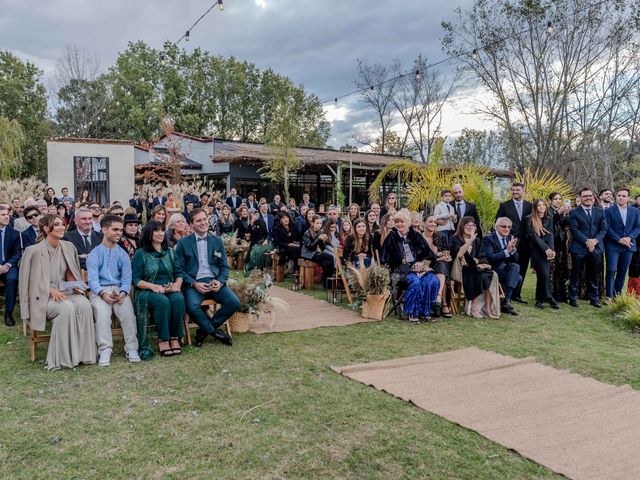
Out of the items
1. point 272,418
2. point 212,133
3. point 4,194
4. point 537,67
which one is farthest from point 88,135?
point 272,418

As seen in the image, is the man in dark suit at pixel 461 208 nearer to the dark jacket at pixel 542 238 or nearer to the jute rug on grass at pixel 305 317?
the dark jacket at pixel 542 238

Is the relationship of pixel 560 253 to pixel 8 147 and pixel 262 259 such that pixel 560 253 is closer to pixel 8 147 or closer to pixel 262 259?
pixel 262 259

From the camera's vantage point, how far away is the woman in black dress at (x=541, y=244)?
7809 mm

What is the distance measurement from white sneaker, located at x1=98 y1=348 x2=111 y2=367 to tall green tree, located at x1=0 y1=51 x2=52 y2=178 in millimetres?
27192

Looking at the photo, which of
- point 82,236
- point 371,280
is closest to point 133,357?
point 82,236

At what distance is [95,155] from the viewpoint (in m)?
17.5

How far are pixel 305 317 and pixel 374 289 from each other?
1.01 meters

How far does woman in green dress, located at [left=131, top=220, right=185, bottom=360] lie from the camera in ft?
16.9

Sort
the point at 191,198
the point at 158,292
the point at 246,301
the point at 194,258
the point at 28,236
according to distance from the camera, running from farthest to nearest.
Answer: the point at 191,198
the point at 28,236
the point at 246,301
the point at 194,258
the point at 158,292

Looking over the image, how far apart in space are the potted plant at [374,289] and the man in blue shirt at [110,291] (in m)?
3.06

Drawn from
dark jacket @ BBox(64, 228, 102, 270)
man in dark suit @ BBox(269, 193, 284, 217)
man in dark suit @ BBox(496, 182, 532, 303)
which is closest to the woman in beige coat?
dark jacket @ BBox(64, 228, 102, 270)

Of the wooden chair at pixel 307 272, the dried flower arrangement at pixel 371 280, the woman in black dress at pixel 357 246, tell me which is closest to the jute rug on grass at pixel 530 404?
the dried flower arrangement at pixel 371 280

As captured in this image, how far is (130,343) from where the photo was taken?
5.04m

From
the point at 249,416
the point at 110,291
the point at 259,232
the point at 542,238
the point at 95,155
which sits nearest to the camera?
the point at 249,416
